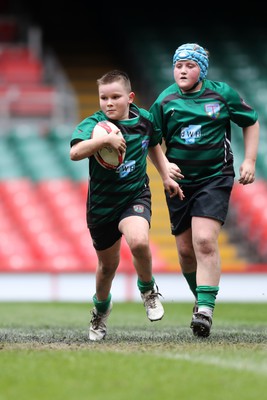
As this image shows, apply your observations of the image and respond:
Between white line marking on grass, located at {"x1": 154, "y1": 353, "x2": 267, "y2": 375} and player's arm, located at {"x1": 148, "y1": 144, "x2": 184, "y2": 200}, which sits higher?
player's arm, located at {"x1": 148, "y1": 144, "x2": 184, "y2": 200}

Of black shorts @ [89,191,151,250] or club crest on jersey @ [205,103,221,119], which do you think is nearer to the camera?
black shorts @ [89,191,151,250]

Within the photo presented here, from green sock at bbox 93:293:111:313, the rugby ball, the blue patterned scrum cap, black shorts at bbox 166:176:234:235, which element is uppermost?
the blue patterned scrum cap

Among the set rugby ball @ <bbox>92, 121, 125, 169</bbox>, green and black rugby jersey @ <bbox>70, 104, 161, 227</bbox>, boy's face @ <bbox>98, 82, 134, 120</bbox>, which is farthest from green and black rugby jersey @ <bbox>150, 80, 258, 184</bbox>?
rugby ball @ <bbox>92, 121, 125, 169</bbox>

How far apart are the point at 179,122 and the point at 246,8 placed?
52.7ft

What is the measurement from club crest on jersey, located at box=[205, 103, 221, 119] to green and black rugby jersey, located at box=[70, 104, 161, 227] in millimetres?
501

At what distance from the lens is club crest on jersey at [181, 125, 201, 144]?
6988 mm

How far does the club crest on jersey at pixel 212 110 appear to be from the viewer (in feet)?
22.9

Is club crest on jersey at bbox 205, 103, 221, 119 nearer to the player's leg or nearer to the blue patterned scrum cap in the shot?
the blue patterned scrum cap

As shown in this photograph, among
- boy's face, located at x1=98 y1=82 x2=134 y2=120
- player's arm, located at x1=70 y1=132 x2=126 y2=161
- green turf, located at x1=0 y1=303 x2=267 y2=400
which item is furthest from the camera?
boy's face, located at x1=98 y1=82 x2=134 y2=120

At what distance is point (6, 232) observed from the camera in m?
16.1

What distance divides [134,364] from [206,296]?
1.75 m

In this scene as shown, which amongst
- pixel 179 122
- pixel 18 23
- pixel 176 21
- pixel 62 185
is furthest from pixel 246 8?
pixel 179 122

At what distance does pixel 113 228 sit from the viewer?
6688mm

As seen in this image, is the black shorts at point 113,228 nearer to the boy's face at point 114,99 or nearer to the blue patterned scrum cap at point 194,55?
the boy's face at point 114,99
